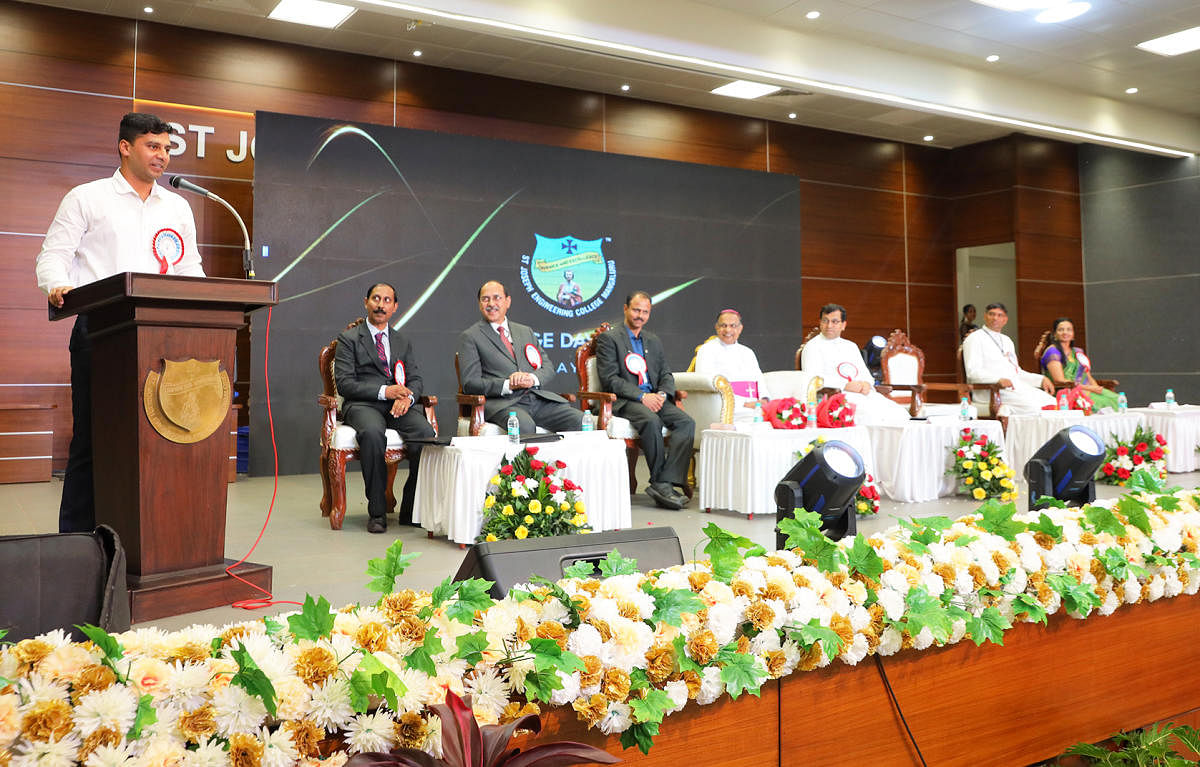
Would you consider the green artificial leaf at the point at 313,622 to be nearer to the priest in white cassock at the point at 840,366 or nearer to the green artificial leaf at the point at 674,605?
the green artificial leaf at the point at 674,605

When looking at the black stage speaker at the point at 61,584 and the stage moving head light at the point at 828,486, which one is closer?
the black stage speaker at the point at 61,584

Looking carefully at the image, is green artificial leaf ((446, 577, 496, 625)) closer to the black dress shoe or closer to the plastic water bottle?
the plastic water bottle

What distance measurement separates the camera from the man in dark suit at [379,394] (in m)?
4.92

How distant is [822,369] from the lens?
6.88 meters

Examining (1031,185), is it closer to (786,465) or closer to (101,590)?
(786,465)

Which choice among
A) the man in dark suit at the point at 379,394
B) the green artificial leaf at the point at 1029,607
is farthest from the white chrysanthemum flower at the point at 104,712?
the man in dark suit at the point at 379,394

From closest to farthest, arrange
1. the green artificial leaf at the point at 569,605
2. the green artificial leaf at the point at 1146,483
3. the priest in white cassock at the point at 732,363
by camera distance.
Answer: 1. the green artificial leaf at the point at 569,605
2. the green artificial leaf at the point at 1146,483
3. the priest in white cassock at the point at 732,363

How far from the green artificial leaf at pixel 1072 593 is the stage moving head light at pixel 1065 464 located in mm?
1417

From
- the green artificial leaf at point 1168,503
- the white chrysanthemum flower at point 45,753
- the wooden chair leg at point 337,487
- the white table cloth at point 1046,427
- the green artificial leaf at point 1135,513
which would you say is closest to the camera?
the white chrysanthemum flower at point 45,753

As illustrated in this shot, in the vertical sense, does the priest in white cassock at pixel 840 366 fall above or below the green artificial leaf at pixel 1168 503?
above

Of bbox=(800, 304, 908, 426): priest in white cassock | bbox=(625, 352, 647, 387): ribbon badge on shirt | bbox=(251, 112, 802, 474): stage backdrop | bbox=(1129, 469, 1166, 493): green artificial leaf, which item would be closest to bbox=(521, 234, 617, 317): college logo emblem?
bbox=(251, 112, 802, 474): stage backdrop

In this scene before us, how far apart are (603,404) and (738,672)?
4621 mm

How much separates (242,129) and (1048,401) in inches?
268

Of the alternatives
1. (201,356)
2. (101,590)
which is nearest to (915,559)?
(101,590)
